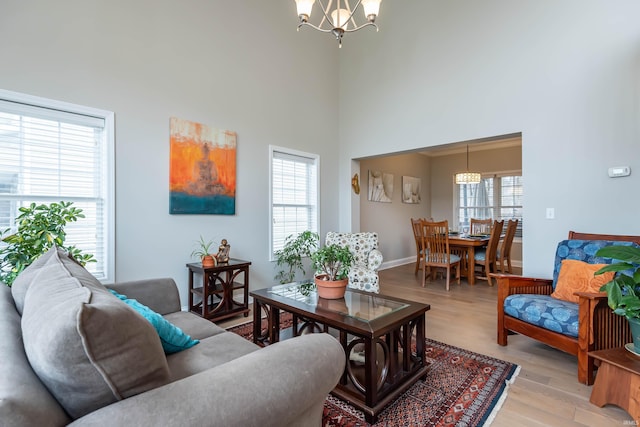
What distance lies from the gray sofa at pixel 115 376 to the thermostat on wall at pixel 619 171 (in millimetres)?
3249

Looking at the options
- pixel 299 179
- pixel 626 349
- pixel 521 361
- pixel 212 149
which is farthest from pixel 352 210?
pixel 626 349

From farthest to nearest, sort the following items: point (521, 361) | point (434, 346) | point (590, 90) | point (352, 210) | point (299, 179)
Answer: point (352, 210) < point (299, 179) < point (590, 90) < point (434, 346) < point (521, 361)

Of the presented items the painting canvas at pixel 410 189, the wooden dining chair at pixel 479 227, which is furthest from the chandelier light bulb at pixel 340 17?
the wooden dining chair at pixel 479 227

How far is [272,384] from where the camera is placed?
2.96 feet

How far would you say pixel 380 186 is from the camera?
6.28 metres

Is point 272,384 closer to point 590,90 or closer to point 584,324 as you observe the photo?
point 584,324

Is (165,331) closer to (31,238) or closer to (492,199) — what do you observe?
(31,238)

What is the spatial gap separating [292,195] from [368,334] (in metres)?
2.98

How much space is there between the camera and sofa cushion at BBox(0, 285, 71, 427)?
0.57 m

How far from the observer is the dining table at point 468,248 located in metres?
4.91

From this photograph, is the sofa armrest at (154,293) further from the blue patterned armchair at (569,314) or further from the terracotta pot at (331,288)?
the blue patterned armchair at (569,314)

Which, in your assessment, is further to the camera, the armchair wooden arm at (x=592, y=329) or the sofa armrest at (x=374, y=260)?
the sofa armrest at (x=374, y=260)

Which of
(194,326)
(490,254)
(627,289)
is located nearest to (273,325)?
(194,326)

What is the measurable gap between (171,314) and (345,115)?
3.98 m
